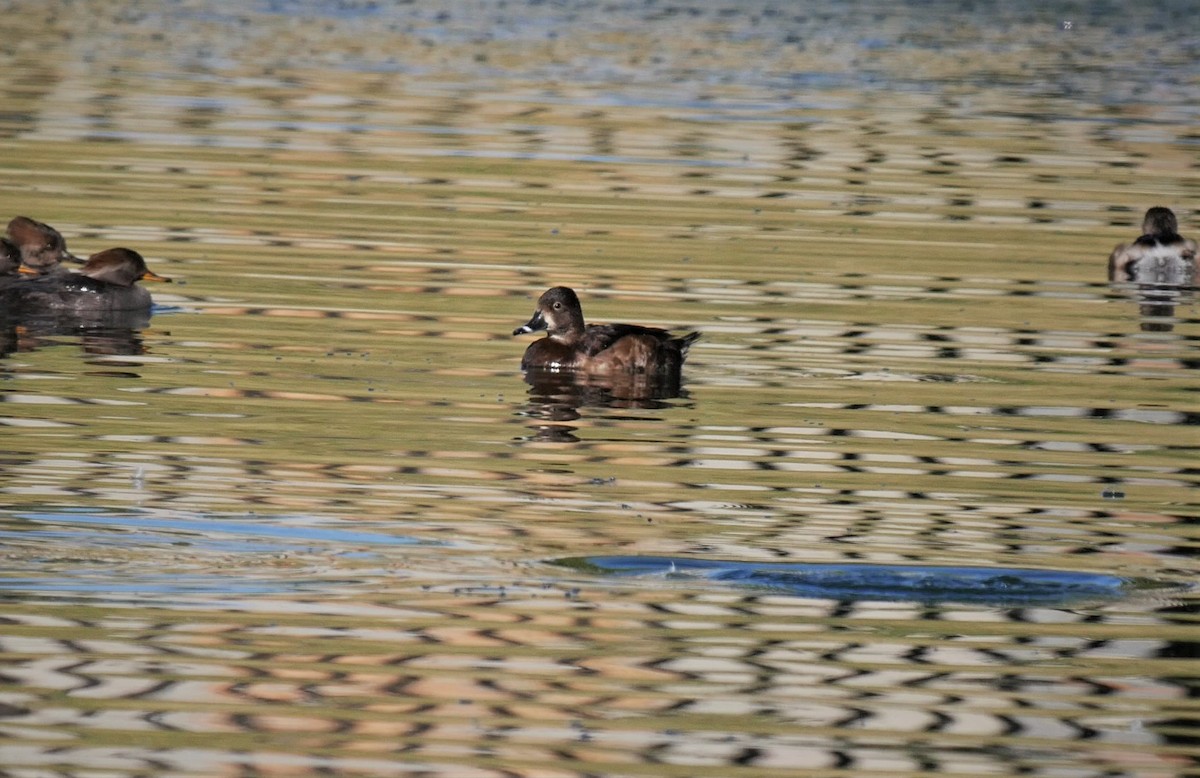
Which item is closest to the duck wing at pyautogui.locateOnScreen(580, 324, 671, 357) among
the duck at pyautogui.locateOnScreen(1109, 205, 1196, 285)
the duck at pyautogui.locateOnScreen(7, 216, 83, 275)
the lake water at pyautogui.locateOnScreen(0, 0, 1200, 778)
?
the lake water at pyautogui.locateOnScreen(0, 0, 1200, 778)

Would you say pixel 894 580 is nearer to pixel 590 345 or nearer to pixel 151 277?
pixel 590 345

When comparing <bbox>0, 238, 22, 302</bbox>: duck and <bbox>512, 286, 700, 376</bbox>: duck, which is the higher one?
<bbox>0, 238, 22, 302</bbox>: duck

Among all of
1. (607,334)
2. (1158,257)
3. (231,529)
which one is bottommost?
(231,529)

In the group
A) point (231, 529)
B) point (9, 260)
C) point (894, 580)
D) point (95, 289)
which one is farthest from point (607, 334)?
point (894, 580)

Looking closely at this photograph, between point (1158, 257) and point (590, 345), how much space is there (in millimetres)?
5587

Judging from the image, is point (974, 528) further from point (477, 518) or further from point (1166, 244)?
point (1166, 244)

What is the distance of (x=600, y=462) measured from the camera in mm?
11312

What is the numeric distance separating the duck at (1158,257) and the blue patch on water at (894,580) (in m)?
9.19

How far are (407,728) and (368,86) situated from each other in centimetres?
2433

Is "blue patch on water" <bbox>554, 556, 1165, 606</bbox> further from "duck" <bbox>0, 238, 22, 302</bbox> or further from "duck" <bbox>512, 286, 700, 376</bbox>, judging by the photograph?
"duck" <bbox>0, 238, 22, 302</bbox>

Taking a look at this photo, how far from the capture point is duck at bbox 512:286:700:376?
13.8 metres

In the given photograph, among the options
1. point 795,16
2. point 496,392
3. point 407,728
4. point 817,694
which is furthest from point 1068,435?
point 795,16

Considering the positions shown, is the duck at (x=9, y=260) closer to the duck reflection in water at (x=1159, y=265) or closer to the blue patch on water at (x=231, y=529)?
the blue patch on water at (x=231, y=529)

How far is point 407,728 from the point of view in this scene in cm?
727
